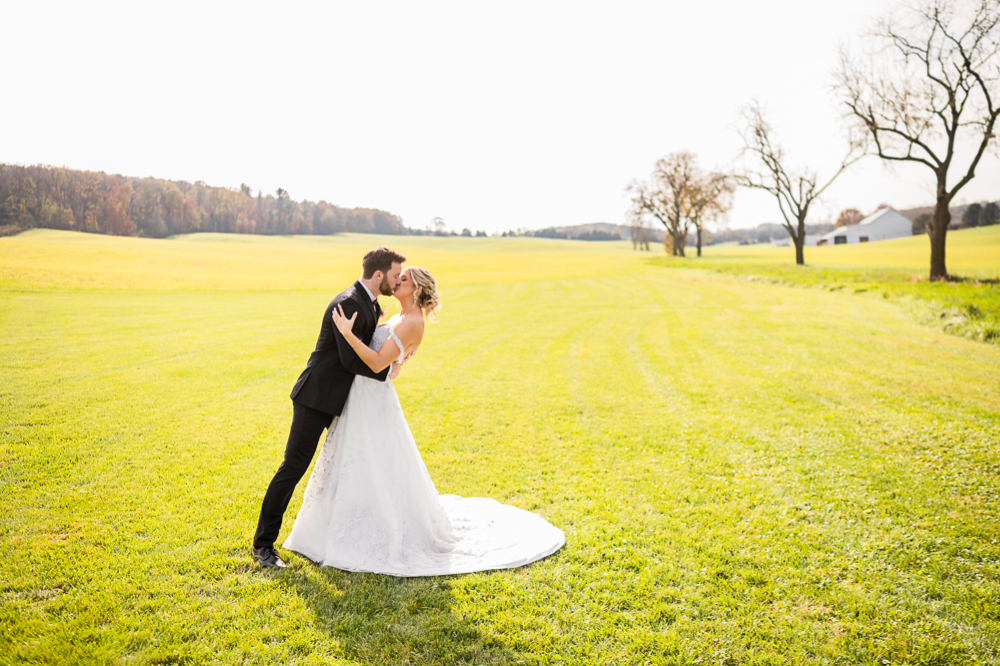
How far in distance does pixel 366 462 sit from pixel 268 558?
122 centimetres

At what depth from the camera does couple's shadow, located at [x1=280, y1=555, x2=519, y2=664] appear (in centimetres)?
350

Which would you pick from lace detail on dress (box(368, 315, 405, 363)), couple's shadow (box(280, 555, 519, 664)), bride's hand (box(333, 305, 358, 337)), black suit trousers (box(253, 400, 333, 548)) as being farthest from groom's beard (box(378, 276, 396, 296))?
couple's shadow (box(280, 555, 519, 664))

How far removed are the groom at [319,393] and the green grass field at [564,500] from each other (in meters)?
0.45

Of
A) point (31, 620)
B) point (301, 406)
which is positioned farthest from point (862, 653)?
point (31, 620)

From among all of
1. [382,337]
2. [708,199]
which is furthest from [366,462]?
[708,199]

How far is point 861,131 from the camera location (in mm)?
29906

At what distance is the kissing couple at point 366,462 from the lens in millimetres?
4516

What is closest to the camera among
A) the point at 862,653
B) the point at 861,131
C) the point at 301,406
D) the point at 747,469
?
the point at 862,653

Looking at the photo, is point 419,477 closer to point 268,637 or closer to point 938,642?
point 268,637

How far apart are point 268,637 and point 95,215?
97.3 ft

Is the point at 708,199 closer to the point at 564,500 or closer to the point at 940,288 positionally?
the point at 940,288

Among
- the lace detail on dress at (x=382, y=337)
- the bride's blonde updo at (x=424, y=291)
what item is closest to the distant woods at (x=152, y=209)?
the lace detail on dress at (x=382, y=337)

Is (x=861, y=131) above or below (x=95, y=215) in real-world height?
Answer: above

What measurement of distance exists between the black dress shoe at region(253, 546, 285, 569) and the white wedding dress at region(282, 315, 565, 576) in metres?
0.22
